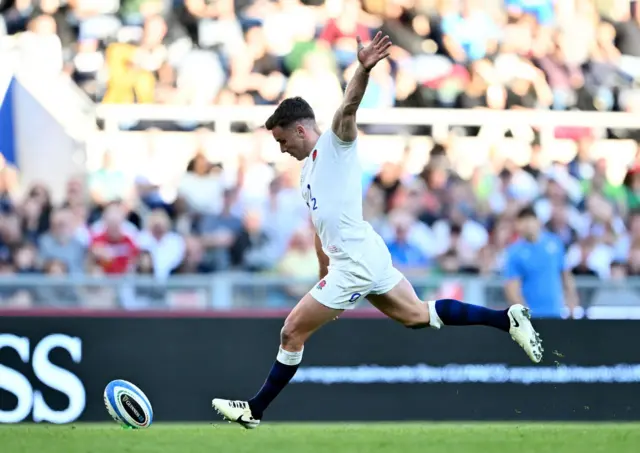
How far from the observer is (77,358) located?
1050cm

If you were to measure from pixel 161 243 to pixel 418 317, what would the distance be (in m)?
4.62

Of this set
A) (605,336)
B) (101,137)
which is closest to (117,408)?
(605,336)

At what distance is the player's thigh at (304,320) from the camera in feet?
26.9

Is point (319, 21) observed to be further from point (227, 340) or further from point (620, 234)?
point (227, 340)

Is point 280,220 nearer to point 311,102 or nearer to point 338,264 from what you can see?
point 311,102

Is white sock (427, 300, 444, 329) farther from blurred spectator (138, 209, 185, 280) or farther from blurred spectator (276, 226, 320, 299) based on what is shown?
blurred spectator (138, 209, 185, 280)

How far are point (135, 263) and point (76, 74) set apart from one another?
3.64m

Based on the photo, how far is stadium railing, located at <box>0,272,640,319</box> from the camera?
10.5 m

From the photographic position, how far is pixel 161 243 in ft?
40.8

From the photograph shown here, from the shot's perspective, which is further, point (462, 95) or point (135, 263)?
point (462, 95)

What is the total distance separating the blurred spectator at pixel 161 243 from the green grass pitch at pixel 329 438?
228 centimetres

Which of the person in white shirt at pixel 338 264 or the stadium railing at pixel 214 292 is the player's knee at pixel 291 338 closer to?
the person in white shirt at pixel 338 264

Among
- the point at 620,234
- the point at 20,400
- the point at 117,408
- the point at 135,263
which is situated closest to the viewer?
the point at 117,408

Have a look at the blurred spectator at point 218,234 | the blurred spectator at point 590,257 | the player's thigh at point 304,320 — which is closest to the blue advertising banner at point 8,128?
the blurred spectator at point 218,234
